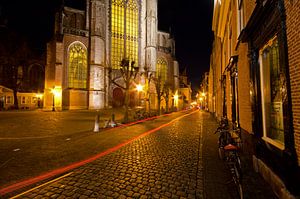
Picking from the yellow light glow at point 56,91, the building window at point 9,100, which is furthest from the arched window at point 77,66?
the building window at point 9,100

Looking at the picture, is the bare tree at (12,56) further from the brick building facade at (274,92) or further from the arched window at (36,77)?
the brick building facade at (274,92)

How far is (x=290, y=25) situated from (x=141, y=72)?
114 ft

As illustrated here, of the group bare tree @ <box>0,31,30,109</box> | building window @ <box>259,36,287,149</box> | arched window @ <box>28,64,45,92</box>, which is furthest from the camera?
arched window @ <box>28,64,45,92</box>

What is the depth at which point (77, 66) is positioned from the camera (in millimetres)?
32000

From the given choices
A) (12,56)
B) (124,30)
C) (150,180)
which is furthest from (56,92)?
(150,180)

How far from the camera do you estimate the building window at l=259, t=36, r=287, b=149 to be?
4.27m

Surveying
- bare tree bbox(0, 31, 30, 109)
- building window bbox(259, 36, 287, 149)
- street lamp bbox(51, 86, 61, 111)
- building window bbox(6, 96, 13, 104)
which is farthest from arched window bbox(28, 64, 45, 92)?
building window bbox(259, 36, 287, 149)

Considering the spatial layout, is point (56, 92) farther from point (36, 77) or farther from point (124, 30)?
point (36, 77)

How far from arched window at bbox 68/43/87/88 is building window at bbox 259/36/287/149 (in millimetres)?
31958

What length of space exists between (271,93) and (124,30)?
122ft

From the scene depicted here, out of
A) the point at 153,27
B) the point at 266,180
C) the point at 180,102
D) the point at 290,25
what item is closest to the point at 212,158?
the point at 266,180

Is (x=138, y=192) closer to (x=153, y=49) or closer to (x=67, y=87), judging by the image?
(x=67, y=87)

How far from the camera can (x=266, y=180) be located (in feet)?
11.8

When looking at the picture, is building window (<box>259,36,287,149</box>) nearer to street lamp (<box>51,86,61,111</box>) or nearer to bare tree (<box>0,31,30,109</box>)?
street lamp (<box>51,86,61,111</box>)
